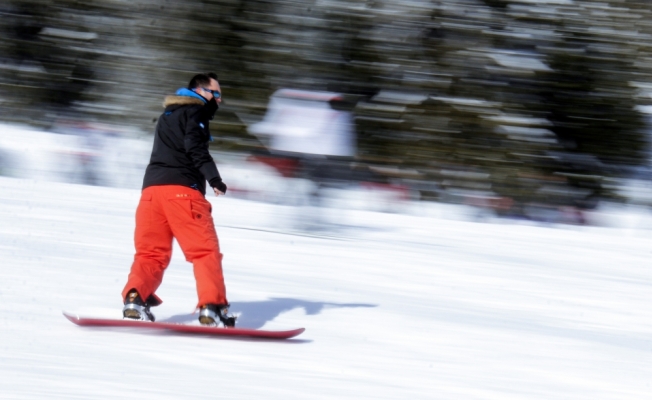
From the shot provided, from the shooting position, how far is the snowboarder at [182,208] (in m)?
5.01

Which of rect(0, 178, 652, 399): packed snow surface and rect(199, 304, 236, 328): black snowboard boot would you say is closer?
rect(0, 178, 652, 399): packed snow surface

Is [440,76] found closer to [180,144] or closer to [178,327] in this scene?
[180,144]

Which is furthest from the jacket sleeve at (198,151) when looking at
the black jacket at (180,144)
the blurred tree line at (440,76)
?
the blurred tree line at (440,76)

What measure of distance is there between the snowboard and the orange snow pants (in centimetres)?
14

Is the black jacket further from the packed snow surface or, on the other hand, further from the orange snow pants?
the packed snow surface

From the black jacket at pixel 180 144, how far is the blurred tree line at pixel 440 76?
7.48 meters

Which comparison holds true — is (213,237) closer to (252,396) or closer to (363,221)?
(252,396)

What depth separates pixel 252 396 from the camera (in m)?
4.23

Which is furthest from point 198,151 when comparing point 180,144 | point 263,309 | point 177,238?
point 263,309

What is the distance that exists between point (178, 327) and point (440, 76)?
8521 millimetres

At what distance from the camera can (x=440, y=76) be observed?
12891 mm

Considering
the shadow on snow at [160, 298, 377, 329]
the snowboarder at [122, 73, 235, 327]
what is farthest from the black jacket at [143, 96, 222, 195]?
the shadow on snow at [160, 298, 377, 329]

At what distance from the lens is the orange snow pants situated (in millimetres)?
5012

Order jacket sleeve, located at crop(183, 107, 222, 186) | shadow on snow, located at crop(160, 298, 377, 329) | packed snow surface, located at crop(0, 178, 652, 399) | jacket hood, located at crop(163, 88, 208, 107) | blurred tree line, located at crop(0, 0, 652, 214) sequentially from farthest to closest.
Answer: blurred tree line, located at crop(0, 0, 652, 214) → shadow on snow, located at crop(160, 298, 377, 329) → jacket hood, located at crop(163, 88, 208, 107) → jacket sleeve, located at crop(183, 107, 222, 186) → packed snow surface, located at crop(0, 178, 652, 399)
